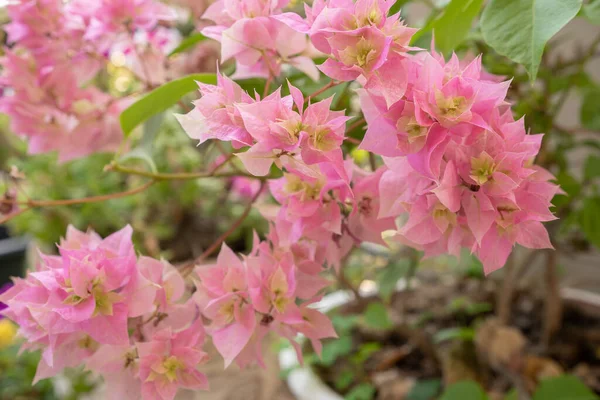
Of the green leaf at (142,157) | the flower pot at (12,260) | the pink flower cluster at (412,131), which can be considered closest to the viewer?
the pink flower cluster at (412,131)

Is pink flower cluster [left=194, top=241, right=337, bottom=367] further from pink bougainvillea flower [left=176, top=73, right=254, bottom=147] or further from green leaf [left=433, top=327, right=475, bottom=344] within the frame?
green leaf [left=433, top=327, right=475, bottom=344]

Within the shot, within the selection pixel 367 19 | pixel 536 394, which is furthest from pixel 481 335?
pixel 367 19

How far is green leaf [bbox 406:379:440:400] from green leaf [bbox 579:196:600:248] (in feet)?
0.82

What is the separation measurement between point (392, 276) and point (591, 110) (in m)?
0.28

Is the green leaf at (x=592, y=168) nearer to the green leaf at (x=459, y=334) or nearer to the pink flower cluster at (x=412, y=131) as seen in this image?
the green leaf at (x=459, y=334)

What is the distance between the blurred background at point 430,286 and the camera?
55 centimetres

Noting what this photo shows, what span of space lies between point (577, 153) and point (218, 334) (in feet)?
2.86

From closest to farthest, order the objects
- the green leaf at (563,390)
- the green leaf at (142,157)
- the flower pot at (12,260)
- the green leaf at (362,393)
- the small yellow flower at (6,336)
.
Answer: the green leaf at (142,157)
the green leaf at (563,390)
the green leaf at (362,393)
the small yellow flower at (6,336)
the flower pot at (12,260)

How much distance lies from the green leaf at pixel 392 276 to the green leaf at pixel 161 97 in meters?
0.38

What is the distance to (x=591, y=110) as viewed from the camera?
59 cm

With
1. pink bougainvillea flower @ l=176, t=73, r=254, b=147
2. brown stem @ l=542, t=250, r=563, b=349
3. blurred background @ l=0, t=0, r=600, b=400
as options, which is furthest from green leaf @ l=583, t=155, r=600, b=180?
pink bougainvillea flower @ l=176, t=73, r=254, b=147

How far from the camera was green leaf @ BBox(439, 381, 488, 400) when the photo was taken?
0.54m

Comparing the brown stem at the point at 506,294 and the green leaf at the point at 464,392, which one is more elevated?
the green leaf at the point at 464,392

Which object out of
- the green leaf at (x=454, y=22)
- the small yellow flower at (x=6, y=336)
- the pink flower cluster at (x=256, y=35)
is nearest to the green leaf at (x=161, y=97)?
the pink flower cluster at (x=256, y=35)
